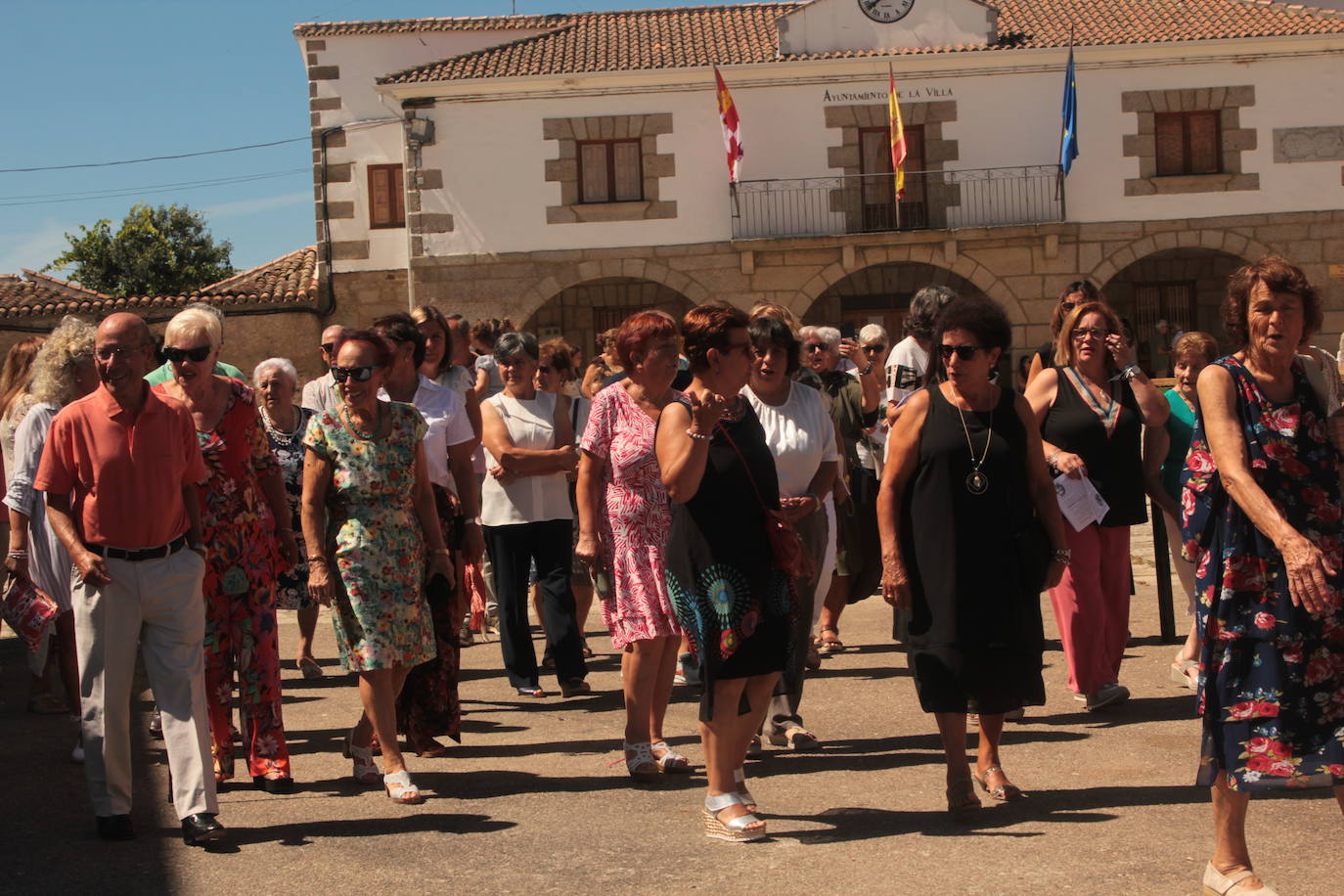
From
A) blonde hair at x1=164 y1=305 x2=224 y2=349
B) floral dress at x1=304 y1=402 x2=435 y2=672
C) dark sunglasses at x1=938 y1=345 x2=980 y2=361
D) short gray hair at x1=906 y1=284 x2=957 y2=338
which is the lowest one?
floral dress at x1=304 y1=402 x2=435 y2=672

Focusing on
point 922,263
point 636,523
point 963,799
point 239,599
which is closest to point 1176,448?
point 636,523

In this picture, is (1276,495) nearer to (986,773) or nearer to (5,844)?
(986,773)

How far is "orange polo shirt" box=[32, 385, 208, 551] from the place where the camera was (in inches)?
205

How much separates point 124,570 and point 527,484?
112 inches

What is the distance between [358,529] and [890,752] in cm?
232

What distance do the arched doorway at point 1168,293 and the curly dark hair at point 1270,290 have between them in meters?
22.7

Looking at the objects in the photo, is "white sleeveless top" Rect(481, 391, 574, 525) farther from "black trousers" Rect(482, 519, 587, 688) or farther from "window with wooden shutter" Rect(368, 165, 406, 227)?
"window with wooden shutter" Rect(368, 165, 406, 227)

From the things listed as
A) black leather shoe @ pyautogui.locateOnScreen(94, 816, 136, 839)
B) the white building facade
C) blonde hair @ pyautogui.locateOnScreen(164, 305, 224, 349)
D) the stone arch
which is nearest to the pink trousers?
blonde hair @ pyautogui.locateOnScreen(164, 305, 224, 349)

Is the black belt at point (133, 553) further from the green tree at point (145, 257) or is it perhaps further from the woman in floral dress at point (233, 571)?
the green tree at point (145, 257)

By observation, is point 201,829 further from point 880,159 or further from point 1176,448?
point 880,159

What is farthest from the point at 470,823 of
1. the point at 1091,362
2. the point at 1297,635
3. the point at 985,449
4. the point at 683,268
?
the point at 683,268

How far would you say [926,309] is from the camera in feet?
25.9

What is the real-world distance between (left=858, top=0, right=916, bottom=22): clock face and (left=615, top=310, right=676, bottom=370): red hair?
21.0m

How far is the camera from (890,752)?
6.32m
